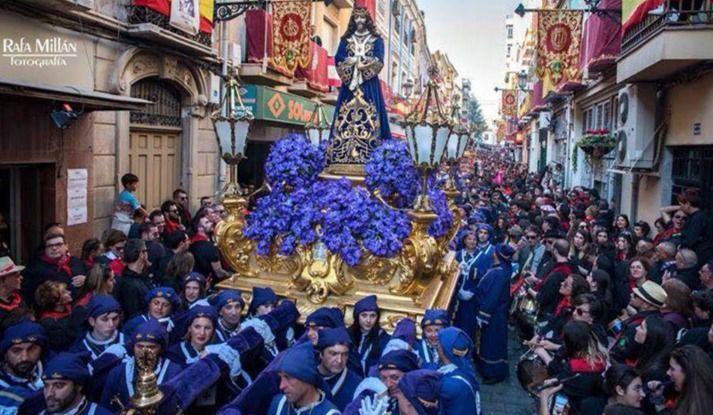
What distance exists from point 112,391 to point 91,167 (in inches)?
265

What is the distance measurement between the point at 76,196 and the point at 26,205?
74 centimetres

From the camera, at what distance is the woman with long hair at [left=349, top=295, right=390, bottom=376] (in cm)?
496

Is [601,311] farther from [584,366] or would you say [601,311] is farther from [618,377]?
[618,377]

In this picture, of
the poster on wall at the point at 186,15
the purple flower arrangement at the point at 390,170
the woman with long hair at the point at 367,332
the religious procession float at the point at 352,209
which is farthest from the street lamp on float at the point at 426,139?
the poster on wall at the point at 186,15

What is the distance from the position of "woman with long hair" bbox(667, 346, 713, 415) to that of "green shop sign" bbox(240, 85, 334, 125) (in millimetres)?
10626

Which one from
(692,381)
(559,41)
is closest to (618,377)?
(692,381)

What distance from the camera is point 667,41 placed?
902cm

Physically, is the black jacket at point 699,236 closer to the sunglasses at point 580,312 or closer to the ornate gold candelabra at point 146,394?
the sunglasses at point 580,312

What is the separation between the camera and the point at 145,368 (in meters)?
2.71

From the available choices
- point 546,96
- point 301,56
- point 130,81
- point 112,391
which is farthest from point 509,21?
point 112,391

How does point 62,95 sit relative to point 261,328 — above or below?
above

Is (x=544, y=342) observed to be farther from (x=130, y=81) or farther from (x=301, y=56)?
(x=301, y=56)

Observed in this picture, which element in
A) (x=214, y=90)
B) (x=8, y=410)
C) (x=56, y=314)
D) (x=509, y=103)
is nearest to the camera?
(x=8, y=410)

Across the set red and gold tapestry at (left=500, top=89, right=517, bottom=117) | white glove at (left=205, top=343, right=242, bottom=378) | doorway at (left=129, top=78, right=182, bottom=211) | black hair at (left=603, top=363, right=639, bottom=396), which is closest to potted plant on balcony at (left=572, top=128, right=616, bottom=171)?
doorway at (left=129, top=78, right=182, bottom=211)
